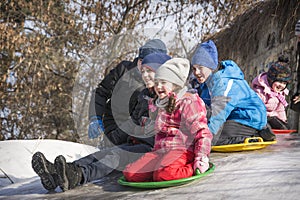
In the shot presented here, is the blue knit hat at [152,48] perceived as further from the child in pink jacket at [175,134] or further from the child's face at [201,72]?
the child in pink jacket at [175,134]

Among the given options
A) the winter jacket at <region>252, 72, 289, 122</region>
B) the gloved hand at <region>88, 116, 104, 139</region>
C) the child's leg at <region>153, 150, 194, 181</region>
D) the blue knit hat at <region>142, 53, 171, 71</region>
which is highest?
the blue knit hat at <region>142, 53, 171, 71</region>

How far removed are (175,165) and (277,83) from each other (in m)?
2.97

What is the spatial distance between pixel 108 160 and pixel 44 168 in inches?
23.3

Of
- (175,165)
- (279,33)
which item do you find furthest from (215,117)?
(279,33)

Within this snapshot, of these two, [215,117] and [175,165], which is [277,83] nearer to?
[215,117]

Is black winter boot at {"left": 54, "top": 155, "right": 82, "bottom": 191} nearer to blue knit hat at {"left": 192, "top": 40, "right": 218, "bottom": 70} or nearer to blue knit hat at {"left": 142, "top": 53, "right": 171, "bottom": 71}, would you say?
blue knit hat at {"left": 142, "top": 53, "right": 171, "bottom": 71}

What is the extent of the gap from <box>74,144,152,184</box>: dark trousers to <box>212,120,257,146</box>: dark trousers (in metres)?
0.73

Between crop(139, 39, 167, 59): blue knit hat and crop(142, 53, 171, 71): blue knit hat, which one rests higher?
crop(139, 39, 167, 59): blue knit hat

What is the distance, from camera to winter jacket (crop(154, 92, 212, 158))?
2852 mm

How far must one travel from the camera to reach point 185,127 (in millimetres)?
2943

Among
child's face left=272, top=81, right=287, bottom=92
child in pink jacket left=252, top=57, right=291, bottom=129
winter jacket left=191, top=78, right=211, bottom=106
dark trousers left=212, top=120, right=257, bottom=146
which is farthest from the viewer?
child's face left=272, top=81, right=287, bottom=92

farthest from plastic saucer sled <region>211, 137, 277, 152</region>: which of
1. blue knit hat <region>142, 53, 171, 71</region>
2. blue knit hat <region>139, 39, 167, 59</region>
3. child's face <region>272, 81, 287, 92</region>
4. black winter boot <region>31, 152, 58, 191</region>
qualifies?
child's face <region>272, 81, 287, 92</region>

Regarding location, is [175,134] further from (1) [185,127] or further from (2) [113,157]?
(2) [113,157]

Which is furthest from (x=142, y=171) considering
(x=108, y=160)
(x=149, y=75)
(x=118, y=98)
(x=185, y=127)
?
(x=118, y=98)
